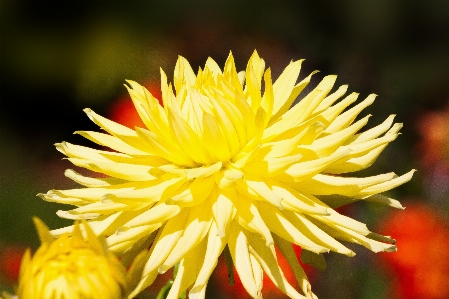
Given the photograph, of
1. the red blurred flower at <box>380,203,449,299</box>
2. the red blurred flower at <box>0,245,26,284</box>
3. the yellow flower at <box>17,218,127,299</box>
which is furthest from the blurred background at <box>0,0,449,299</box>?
the yellow flower at <box>17,218,127,299</box>

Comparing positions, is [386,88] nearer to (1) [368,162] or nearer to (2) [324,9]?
(2) [324,9]

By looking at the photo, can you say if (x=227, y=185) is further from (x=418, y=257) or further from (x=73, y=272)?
(x=418, y=257)

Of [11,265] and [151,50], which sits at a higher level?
[151,50]

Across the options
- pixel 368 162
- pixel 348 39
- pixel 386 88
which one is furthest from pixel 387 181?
pixel 348 39

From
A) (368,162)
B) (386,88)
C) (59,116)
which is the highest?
(368,162)

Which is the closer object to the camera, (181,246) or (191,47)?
(181,246)

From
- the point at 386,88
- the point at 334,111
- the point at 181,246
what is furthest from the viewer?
the point at 386,88

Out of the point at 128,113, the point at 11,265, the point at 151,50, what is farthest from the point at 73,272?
the point at 151,50

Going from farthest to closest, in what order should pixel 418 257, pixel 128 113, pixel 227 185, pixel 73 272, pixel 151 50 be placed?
pixel 151 50, pixel 128 113, pixel 418 257, pixel 227 185, pixel 73 272
